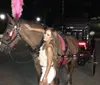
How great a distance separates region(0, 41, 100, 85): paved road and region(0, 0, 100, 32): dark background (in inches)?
504

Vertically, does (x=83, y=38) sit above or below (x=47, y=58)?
below

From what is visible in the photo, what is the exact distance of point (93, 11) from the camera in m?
39.6

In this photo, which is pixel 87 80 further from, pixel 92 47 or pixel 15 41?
pixel 15 41

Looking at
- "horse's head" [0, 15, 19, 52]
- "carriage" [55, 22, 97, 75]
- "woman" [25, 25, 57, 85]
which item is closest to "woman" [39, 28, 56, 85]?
"woman" [25, 25, 57, 85]

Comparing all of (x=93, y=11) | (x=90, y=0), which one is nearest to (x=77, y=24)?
(x=93, y=11)

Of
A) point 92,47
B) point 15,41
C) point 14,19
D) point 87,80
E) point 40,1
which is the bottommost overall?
point 87,80

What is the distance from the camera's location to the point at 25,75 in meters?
10.2

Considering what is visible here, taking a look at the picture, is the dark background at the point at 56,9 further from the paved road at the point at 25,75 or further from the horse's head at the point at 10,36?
the horse's head at the point at 10,36

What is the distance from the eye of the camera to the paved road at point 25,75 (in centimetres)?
909

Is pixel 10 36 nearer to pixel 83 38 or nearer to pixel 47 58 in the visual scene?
pixel 47 58

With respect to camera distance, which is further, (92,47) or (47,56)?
(92,47)

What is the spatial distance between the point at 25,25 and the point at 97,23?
76.6ft

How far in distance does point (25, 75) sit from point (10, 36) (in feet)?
15.6

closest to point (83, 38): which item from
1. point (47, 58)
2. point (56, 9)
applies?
point (47, 58)
